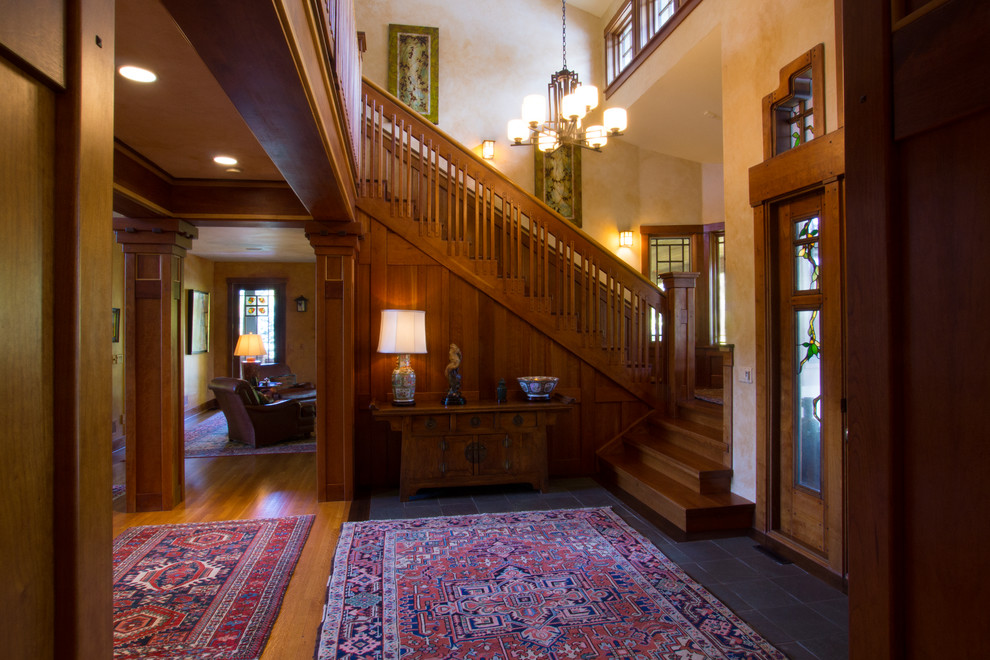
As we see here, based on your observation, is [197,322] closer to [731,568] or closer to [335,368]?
[335,368]

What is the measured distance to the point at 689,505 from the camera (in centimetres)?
384

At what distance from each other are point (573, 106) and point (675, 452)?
302 cm

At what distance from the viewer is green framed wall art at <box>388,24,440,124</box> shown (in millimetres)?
7320

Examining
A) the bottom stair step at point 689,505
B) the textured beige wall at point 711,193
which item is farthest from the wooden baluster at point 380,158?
the textured beige wall at point 711,193

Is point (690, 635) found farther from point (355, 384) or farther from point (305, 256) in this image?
point (305, 256)

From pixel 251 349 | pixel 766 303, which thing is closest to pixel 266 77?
pixel 766 303

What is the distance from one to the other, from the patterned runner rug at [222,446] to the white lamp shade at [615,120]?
4816 millimetres

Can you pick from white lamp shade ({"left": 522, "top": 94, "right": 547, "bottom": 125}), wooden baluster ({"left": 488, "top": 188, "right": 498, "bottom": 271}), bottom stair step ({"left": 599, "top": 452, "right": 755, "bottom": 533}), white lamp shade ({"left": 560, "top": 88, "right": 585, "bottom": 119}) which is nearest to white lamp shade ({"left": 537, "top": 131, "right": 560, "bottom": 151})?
white lamp shade ({"left": 522, "top": 94, "right": 547, "bottom": 125})

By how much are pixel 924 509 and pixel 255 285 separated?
433 inches

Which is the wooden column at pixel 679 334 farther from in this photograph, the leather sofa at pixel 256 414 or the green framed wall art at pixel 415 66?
the leather sofa at pixel 256 414

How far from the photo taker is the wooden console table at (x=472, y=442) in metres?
4.64

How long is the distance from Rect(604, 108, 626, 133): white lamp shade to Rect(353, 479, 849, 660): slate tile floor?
3.24 m

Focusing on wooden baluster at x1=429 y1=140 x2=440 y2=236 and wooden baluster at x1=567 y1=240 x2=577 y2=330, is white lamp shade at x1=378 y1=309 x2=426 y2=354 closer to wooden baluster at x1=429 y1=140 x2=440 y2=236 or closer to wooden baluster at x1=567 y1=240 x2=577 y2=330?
wooden baluster at x1=429 y1=140 x2=440 y2=236

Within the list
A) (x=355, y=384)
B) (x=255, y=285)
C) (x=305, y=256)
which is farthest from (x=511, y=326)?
(x=255, y=285)
